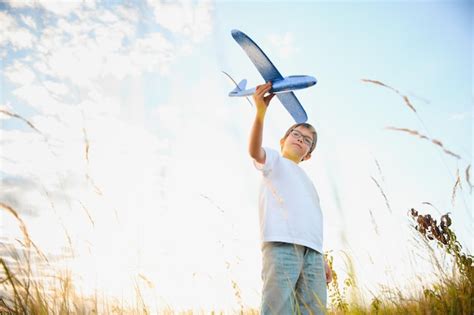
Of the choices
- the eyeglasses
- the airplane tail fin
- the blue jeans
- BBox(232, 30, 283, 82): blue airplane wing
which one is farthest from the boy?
the airplane tail fin

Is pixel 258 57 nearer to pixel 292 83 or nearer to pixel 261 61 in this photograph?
pixel 261 61

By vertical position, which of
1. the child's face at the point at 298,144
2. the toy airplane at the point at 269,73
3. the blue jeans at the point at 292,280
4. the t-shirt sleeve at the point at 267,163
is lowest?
the blue jeans at the point at 292,280

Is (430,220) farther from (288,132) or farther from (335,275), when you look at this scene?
(288,132)

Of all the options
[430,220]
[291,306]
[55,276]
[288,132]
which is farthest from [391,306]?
[55,276]

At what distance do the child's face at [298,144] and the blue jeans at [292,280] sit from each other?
2.73 ft

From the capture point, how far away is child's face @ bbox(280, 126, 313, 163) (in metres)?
2.92

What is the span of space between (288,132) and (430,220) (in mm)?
1314

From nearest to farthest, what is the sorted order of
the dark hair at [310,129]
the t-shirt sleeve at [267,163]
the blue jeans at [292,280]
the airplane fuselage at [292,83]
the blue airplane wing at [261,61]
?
the blue jeans at [292,280] → the t-shirt sleeve at [267,163] → the dark hair at [310,129] → the airplane fuselage at [292,83] → the blue airplane wing at [261,61]

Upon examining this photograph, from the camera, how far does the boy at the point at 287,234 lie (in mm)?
2145

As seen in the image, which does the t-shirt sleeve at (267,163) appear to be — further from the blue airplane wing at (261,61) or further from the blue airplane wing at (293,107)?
the blue airplane wing at (293,107)

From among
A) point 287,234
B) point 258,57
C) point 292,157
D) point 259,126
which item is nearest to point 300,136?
point 292,157

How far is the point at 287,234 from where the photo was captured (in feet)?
7.55

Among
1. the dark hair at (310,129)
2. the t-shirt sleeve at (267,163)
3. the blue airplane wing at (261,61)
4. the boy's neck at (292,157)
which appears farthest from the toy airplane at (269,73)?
the t-shirt sleeve at (267,163)

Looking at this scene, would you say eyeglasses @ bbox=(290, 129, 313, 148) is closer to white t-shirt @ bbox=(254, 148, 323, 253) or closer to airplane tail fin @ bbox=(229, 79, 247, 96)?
white t-shirt @ bbox=(254, 148, 323, 253)
